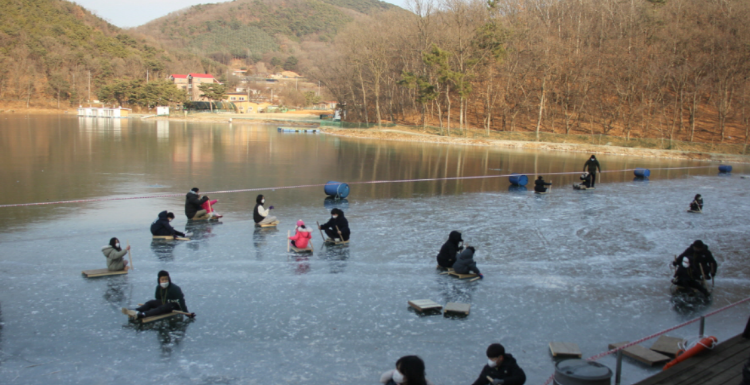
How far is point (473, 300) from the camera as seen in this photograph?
9.37 m

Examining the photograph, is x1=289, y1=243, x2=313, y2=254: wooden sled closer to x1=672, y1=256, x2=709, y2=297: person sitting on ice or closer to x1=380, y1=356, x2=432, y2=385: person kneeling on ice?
x1=380, y1=356, x2=432, y2=385: person kneeling on ice

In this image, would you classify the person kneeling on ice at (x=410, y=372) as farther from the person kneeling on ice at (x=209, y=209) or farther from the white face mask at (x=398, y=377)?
the person kneeling on ice at (x=209, y=209)

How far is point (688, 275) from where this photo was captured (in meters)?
9.93

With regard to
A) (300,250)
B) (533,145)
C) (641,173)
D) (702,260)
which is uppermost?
(533,145)

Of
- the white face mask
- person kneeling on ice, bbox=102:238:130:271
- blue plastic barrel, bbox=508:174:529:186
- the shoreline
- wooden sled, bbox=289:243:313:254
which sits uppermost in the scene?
the shoreline

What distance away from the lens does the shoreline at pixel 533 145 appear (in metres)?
47.1

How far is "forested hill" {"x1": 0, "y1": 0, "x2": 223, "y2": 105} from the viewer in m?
122

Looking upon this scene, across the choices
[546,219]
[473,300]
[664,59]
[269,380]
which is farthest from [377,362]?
[664,59]

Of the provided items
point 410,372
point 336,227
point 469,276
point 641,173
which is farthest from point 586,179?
point 410,372

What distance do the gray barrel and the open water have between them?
3.93 feet

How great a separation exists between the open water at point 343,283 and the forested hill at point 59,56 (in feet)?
401

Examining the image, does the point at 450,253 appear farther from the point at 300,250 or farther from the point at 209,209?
the point at 209,209

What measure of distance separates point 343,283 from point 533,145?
50412mm

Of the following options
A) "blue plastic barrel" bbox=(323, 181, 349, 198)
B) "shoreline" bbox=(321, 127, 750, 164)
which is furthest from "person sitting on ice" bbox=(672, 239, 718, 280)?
"shoreline" bbox=(321, 127, 750, 164)
